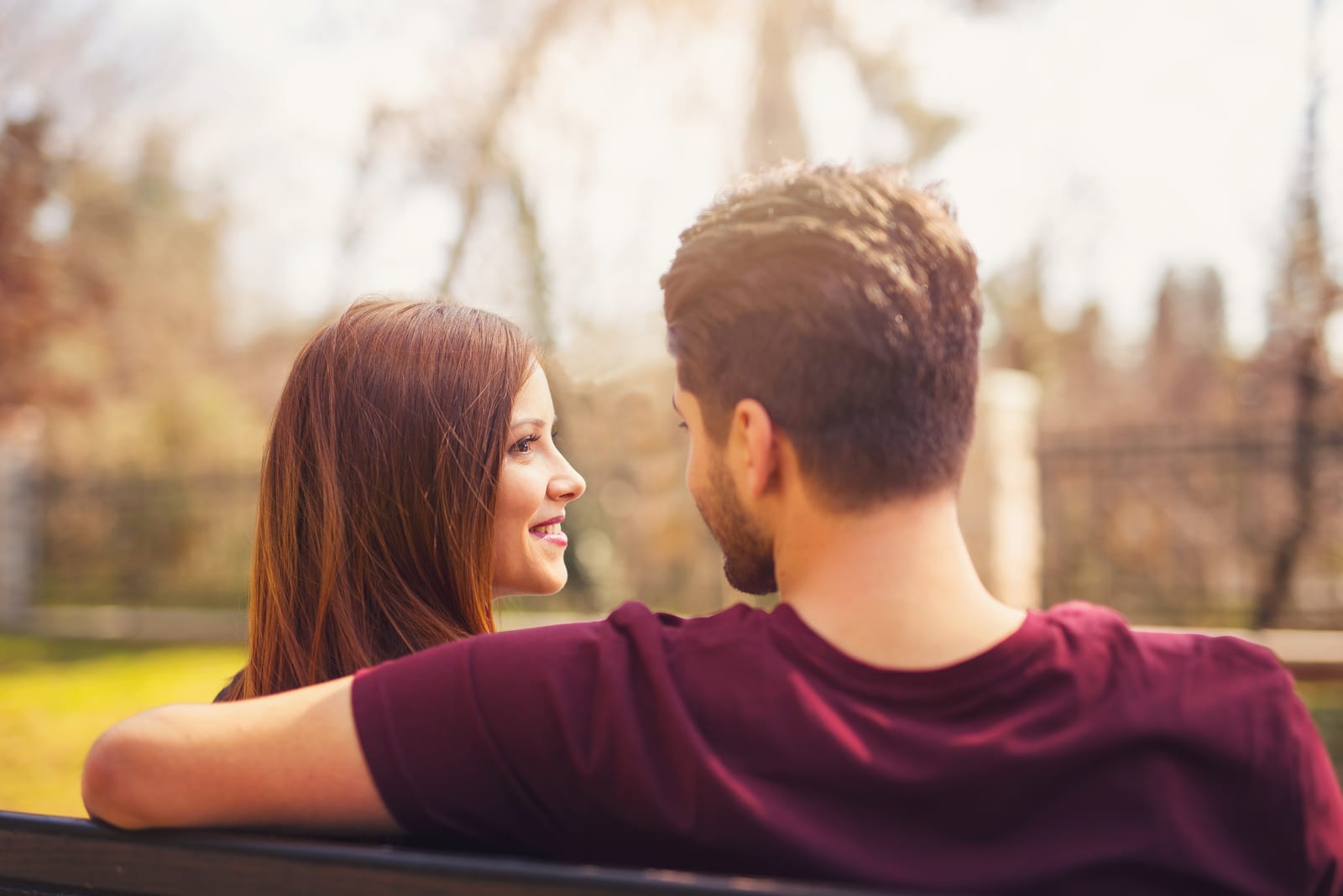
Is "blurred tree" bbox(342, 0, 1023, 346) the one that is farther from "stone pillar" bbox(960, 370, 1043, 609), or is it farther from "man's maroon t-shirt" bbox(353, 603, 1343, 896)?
"man's maroon t-shirt" bbox(353, 603, 1343, 896)

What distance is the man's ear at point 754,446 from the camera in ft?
3.87

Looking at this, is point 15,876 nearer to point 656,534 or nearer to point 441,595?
point 441,595

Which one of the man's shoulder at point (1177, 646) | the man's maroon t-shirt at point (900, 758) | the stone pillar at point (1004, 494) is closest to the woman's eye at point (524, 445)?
the man's maroon t-shirt at point (900, 758)

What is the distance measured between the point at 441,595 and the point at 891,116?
10.2m

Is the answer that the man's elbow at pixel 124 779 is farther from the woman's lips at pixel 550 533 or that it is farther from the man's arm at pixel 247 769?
the woman's lips at pixel 550 533

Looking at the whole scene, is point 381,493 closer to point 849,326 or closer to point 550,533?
point 550,533

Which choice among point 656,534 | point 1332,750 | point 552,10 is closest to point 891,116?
point 552,10

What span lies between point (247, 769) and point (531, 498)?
0.82 metres

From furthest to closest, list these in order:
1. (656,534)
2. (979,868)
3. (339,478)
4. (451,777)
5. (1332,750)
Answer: (656,534) < (1332,750) < (339,478) < (451,777) < (979,868)

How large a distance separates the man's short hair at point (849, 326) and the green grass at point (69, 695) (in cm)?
402

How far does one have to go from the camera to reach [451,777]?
1129 mm

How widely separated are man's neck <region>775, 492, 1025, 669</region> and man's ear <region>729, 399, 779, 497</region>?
0.05 metres

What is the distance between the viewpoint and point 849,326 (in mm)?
1129

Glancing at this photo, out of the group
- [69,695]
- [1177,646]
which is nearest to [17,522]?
[69,695]
